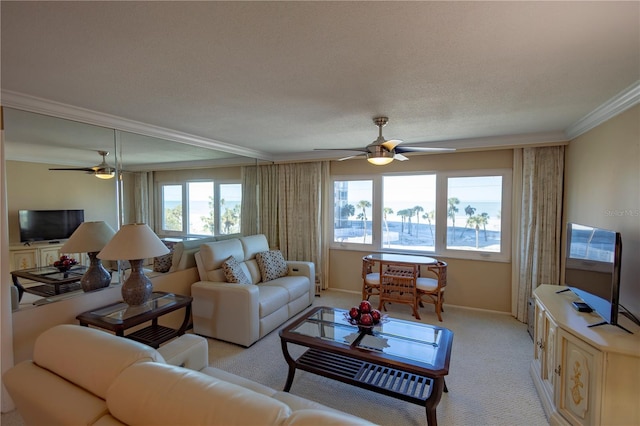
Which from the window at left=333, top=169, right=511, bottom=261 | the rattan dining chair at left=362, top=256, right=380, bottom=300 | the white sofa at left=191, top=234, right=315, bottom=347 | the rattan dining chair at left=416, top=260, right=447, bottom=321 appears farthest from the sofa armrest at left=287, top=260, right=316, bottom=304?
the rattan dining chair at left=416, top=260, right=447, bottom=321

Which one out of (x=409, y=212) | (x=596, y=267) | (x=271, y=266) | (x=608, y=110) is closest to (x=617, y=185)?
(x=608, y=110)

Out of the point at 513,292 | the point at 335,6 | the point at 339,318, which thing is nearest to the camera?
the point at 335,6

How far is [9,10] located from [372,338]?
9.41ft

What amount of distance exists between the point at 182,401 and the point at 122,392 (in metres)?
0.28

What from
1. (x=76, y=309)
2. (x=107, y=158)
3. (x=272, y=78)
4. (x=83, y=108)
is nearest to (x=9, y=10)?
(x=272, y=78)

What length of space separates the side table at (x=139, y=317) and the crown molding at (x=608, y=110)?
13.3ft

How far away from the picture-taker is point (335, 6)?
123cm

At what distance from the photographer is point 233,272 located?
3545mm

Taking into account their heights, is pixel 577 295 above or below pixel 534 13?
below

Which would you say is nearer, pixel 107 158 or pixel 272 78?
pixel 272 78

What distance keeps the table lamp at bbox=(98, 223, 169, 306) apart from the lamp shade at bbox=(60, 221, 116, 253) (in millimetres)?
320

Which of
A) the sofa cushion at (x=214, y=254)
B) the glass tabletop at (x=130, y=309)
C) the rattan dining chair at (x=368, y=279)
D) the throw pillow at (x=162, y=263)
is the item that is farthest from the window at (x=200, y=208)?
the rattan dining chair at (x=368, y=279)

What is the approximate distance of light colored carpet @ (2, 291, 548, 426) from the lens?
218 cm

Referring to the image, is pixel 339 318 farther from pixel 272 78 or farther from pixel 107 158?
pixel 107 158
